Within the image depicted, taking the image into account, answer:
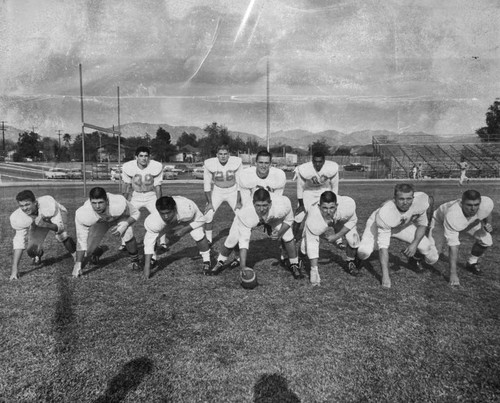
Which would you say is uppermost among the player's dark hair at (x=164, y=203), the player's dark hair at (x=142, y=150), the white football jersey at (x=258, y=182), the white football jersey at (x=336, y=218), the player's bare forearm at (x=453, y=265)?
the player's dark hair at (x=142, y=150)

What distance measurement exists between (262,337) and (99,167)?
34.4 meters

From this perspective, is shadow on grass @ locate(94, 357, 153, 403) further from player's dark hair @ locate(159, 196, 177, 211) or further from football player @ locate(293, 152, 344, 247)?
football player @ locate(293, 152, 344, 247)

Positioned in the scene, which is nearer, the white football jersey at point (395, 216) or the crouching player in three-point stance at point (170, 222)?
the white football jersey at point (395, 216)

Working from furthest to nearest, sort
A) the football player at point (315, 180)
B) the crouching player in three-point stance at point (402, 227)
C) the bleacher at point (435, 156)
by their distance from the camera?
the bleacher at point (435, 156)
the football player at point (315, 180)
the crouching player in three-point stance at point (402, 227)

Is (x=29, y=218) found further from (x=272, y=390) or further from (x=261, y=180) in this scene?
(x=272, y=390)

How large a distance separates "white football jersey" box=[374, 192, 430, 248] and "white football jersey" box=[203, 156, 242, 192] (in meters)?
3.34

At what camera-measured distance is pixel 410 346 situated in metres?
3.50

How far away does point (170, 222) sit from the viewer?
5785mm

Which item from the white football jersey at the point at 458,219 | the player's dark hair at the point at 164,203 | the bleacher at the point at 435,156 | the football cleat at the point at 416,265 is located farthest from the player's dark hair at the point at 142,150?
the bleacher at the point at 435,156

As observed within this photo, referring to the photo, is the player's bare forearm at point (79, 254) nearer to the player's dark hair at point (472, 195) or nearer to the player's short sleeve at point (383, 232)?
the player's short sleeve at point (383, 232)

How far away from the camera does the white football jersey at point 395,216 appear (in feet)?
17.2

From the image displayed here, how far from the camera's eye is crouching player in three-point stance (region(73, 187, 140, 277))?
5.59 meters

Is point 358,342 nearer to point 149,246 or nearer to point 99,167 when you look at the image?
point 149,246

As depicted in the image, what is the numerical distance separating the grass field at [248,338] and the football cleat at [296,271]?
17 cm
